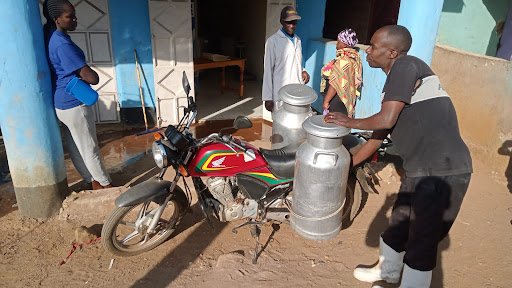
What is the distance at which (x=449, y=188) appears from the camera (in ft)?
7.79

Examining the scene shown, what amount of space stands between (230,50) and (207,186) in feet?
24.4

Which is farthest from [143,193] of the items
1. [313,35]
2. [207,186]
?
[313,35]

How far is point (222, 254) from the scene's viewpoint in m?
3.26

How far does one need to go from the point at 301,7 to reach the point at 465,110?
3.41 meters

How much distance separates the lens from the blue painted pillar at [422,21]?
4.37 metres

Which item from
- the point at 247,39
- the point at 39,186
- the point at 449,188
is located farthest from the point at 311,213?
the point at 247,39

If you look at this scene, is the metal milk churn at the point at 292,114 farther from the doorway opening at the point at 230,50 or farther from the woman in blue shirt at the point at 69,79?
the doorway opening at the point at 230,50

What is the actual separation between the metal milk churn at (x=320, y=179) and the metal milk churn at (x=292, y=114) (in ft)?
3.00

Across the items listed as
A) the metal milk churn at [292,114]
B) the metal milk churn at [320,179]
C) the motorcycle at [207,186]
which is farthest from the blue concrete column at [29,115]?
the metal milk churn at [320,179]

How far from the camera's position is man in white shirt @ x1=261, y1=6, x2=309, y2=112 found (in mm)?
4543

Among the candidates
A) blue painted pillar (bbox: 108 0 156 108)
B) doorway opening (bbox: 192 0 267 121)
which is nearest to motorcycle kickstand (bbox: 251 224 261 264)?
blue painted pillar (bbox: 108 0 156 108)

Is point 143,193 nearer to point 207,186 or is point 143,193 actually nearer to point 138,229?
point 138,229

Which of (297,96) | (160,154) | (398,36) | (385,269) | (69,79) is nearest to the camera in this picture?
(398,36)

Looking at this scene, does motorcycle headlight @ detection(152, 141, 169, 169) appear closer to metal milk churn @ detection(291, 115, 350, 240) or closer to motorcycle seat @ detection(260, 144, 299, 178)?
motorcycle seat @ detection(260, 144, 299, 178)
